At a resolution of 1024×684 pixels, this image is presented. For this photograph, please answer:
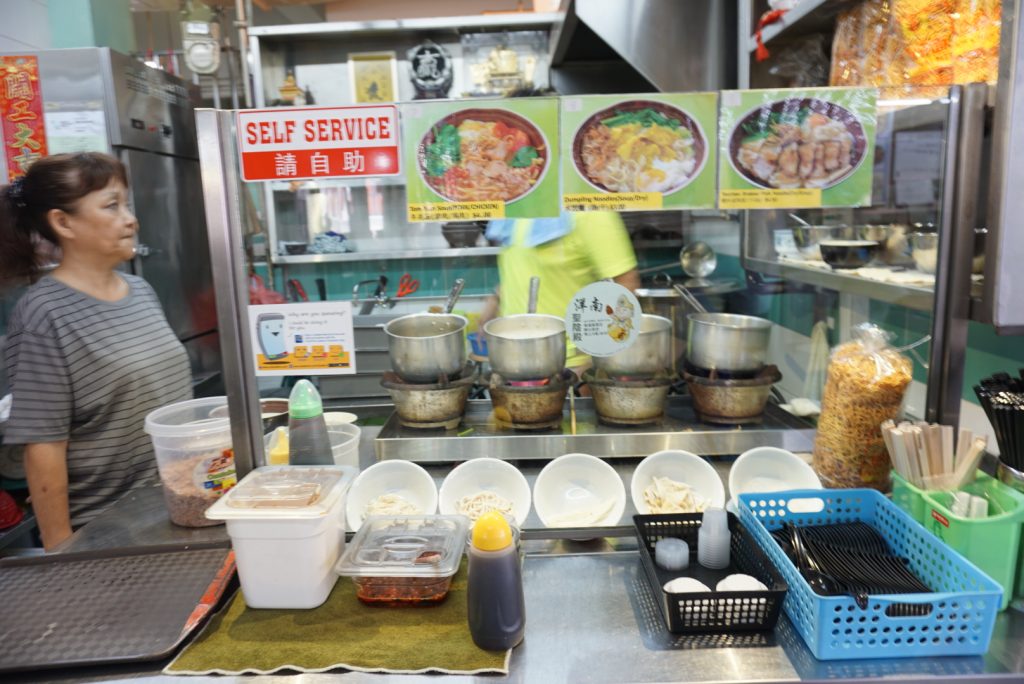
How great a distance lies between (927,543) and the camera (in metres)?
0.97

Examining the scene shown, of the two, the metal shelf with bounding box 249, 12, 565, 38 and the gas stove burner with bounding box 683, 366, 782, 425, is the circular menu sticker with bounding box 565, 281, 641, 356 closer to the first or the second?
the gas stove burner with bounding box 683, 366, 782, 425

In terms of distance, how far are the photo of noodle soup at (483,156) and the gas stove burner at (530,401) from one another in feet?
1.31

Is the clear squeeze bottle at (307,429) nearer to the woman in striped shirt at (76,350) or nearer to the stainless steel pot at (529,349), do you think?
the stainless steel pot at (529,349)

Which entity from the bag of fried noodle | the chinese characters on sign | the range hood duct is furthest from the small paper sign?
the chinese characters on sign

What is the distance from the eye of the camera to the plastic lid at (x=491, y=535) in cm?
89

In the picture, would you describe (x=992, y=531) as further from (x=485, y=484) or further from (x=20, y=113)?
(x=20, y=113)

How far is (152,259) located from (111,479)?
1.53 m

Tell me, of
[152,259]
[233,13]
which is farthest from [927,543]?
[233,13]

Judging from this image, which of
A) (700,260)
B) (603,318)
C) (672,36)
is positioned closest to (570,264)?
(603,318)

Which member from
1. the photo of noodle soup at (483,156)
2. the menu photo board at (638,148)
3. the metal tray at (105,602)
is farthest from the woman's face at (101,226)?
the menu photo board at (638,148)

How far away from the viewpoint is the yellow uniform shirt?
4.58 feet

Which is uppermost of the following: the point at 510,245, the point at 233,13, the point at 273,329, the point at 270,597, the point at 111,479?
the point at 233,13

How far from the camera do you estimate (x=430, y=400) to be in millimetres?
1364

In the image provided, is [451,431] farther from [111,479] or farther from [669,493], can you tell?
[111,479]
